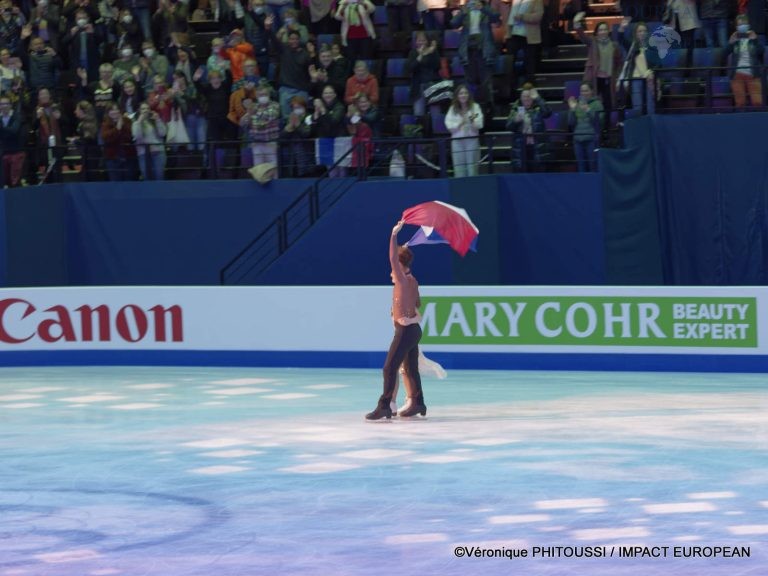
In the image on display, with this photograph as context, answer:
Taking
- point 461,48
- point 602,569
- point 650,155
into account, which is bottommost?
point 602,569

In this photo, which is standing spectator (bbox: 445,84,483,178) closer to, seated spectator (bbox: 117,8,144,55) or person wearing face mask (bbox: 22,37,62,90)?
seated spectator (bbox: 117,8,144,55)

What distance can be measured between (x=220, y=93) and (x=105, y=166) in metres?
2.27

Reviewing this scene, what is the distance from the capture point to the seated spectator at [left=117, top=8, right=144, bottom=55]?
78.0ft

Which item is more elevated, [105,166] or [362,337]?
[105,166]

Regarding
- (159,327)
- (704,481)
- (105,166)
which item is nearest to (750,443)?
(704,481)

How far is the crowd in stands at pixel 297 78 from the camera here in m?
20.5

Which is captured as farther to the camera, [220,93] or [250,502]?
[220,93]

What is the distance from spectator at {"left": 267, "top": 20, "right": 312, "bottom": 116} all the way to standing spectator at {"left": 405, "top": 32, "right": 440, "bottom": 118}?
5.22ft

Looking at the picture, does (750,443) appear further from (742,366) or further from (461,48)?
(461,48)

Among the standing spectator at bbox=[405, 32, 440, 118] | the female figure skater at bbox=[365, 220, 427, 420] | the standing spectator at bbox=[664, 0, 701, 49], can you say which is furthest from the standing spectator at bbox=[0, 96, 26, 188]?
the female figure skater at bbox=[365, 220, 427, 420]

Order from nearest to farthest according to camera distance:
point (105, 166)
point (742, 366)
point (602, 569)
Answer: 1. point (602, 569)
2. point (742, 366)
3. point (105, 166)

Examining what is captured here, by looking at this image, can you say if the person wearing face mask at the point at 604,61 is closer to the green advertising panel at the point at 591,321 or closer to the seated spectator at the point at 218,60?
the green advertising panel at the point at 591,321

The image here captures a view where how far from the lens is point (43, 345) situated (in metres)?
20.8

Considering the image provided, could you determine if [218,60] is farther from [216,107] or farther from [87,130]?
[87,130]
